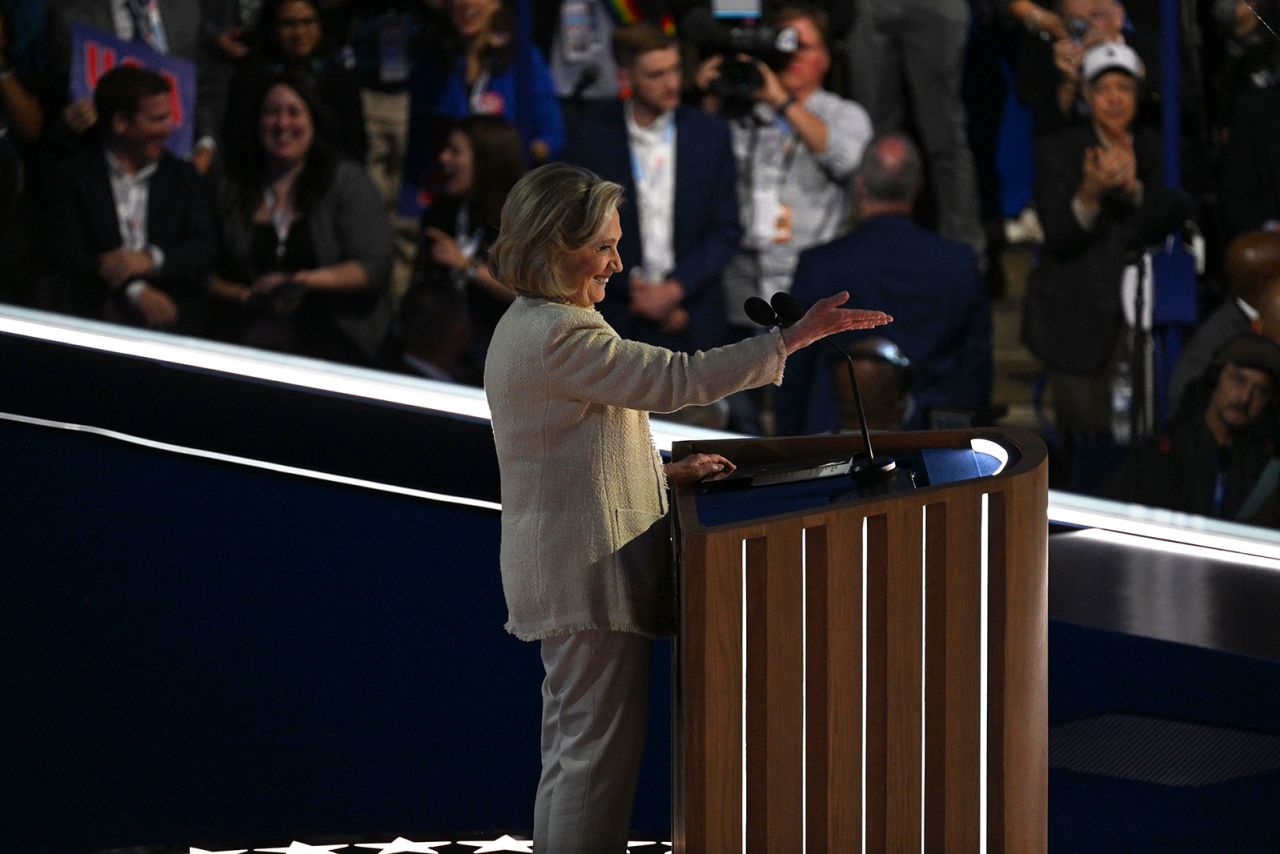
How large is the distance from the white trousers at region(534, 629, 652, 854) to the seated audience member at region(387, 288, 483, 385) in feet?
9.83

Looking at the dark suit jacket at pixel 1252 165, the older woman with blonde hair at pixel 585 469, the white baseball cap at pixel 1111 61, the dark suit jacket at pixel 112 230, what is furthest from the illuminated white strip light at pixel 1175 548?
the dark suit jacket at pixel 112 230

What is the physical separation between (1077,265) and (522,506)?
2851mm

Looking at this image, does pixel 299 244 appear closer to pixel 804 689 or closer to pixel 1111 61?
pixel 1111 61

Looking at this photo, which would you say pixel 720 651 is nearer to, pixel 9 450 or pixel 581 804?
pixel 581 804

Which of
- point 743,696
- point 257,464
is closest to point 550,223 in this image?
point 743,696

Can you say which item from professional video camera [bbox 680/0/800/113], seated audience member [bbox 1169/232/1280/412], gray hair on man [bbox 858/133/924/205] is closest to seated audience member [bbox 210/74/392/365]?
professional video camera [bbox 680/0/800/113]

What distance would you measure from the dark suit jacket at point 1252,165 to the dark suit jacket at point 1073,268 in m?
0.21

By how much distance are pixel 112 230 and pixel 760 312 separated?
12.1ft

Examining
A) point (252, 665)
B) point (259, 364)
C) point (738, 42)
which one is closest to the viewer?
point (252, 665)

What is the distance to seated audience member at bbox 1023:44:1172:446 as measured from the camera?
4.80m

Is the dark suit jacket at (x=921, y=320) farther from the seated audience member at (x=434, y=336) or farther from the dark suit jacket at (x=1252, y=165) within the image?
the seated audience member at (x=434, y=336)

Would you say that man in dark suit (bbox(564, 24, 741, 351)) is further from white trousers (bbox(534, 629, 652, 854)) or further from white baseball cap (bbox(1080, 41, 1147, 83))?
white trousers (bbox(534, 629, 652, 854))

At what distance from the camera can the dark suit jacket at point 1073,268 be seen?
4855 millimetres

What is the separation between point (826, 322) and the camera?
231 cm
